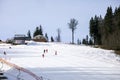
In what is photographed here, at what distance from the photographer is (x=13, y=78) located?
2389cm

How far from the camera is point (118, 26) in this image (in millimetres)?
95750

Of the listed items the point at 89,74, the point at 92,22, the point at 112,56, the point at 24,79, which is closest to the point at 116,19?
the point at 92,22

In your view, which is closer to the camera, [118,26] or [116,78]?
[116,78]

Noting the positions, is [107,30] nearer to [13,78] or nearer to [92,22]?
[92,22]

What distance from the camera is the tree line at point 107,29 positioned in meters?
93.4

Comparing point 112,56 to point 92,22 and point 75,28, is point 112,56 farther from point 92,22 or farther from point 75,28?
point 75,28

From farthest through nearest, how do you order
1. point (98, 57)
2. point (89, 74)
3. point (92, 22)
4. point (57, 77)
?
point (92, 22), point (98, 57), point (89, 74), point (57, 77)

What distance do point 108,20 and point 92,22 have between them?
15.2 m

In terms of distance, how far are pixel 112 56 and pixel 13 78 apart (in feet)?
103

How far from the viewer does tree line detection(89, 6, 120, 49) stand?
3678 inches

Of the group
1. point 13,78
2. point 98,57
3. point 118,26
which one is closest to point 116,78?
point 13,78

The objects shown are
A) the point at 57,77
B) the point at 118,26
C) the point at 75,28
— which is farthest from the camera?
the point at 75,28

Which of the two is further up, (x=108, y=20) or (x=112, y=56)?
(x=108, y=20)

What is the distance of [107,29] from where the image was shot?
343 ft
